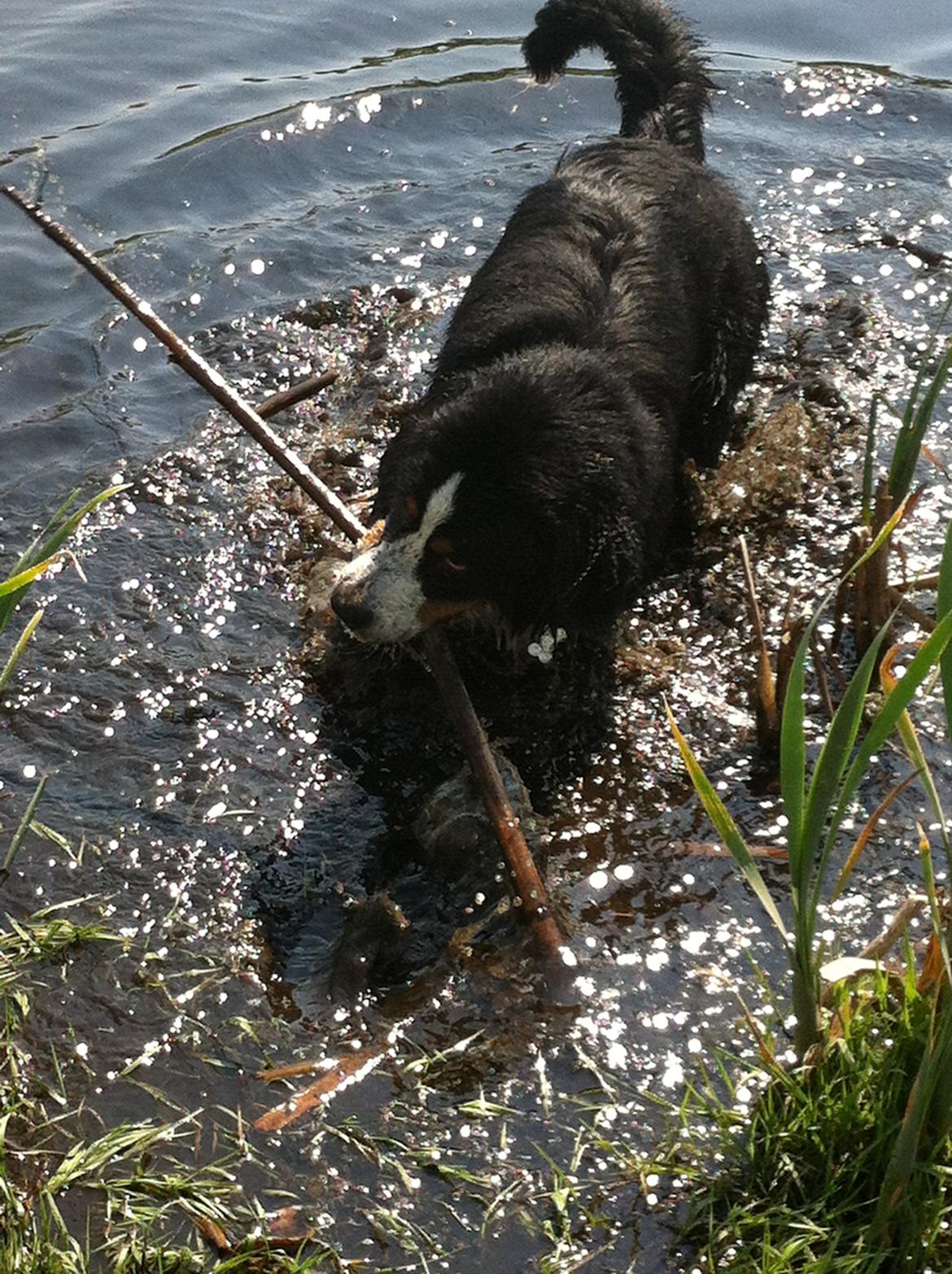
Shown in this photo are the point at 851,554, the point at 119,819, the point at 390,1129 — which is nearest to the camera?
the point at 390,1129

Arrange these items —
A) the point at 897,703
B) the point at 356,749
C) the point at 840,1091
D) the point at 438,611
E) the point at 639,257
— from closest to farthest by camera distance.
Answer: the point at 897,703, the point at 840,1091, the point at 438,611, the point at 356,749, the point at 639,257

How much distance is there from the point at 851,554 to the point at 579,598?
861mm

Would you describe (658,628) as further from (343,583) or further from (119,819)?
(119,819)

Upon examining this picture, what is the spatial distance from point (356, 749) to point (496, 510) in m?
0.84

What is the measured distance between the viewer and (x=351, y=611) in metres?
4.19

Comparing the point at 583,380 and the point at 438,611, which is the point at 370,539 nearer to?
the point at 438,611

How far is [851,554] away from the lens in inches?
180

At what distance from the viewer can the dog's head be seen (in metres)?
4.10

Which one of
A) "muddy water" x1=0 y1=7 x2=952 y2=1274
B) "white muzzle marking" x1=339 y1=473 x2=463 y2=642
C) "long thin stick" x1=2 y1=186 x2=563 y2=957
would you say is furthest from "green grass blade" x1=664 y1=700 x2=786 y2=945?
"white muzzle marking" x1=339 y1=473 x2=463 y2=642

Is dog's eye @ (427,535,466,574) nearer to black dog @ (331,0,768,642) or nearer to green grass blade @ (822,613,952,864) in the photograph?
black dog @ (331,0,768,642)

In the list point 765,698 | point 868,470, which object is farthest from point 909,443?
point 765,698

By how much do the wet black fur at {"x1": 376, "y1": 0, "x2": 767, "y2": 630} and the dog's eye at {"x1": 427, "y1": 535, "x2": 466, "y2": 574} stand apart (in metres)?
0.02

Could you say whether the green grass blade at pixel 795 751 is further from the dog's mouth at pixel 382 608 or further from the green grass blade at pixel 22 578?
the dog's mouth at pixel 382 608

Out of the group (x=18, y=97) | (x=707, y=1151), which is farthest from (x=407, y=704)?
(x=18, y=97)
